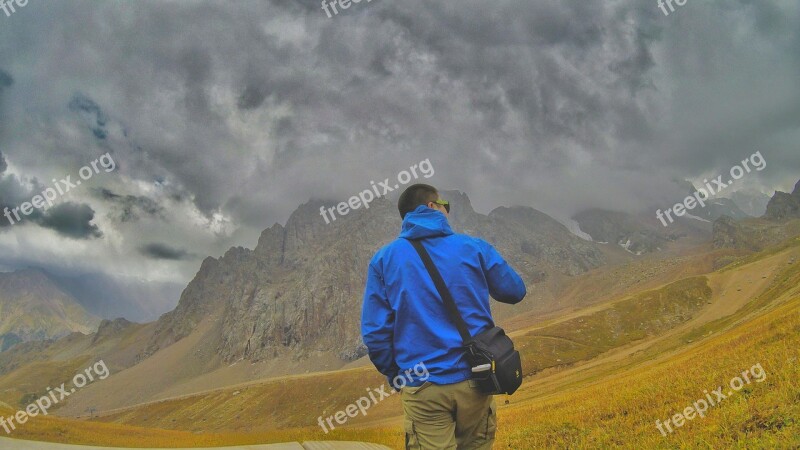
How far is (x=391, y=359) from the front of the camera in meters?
5.13

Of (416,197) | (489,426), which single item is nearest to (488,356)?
(489,426)

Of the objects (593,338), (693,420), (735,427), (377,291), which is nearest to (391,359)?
(377,291)

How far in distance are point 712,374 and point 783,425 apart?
450cm

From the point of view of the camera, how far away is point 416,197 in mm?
5535

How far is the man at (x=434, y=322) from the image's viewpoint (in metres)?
4.59

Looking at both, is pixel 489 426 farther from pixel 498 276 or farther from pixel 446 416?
pixel 498 276

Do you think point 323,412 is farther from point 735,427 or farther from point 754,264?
point 754,264

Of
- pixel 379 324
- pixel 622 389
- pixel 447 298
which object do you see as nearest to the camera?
pixel 447 298

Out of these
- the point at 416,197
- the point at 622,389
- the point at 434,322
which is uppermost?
the point at 416,197

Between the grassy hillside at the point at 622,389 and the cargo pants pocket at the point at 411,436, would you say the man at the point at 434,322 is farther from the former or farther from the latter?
the grassy hillside at the point at 622,389

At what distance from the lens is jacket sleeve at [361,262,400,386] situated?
5012mm

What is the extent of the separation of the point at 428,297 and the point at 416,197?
133 cm

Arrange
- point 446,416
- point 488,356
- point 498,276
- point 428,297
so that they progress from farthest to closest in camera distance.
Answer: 1. point 498,276
2. point 428,297
3. point 446,416
4. point 488,356

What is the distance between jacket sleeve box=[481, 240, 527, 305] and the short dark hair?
90cm
